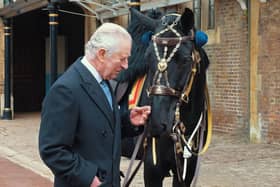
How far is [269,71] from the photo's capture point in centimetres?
1132

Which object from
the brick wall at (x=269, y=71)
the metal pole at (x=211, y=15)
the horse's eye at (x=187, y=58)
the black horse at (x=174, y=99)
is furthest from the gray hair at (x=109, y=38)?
the metal pole at (x=211, y=15)

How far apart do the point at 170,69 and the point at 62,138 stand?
1520mm

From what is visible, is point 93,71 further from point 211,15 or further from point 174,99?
point 211,15

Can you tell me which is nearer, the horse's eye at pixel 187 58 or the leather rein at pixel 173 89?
the leather rein at pixel 173 89

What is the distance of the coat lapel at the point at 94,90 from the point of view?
294cm

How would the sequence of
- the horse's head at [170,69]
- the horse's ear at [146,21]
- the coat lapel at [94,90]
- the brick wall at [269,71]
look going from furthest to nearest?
the brick wall at [269,71] < the horse's ear at [146,21] < the horse's head at [170,69] < the coat lapel at [94,90]

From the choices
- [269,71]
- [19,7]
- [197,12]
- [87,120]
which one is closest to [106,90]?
[87,120]

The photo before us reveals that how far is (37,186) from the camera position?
792 cm

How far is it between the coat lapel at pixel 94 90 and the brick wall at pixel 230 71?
30.6ft

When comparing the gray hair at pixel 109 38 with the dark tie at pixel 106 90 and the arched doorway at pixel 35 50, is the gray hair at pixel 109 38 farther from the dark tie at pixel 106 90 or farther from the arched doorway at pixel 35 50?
the arched doorway at pixel 35 50

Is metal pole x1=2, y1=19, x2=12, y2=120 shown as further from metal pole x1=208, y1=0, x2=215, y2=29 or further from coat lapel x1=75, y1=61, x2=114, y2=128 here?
coat lapel x1=75, y1=61, x2=114, y2=128

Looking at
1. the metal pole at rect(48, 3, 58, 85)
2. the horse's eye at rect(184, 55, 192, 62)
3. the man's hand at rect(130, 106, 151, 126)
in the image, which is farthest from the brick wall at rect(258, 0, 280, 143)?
the man's hand at rect(130, 106, 151, 126)

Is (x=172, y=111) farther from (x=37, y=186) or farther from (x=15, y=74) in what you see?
(x=15, y=74)

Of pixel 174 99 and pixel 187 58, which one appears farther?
pixel 187 58
